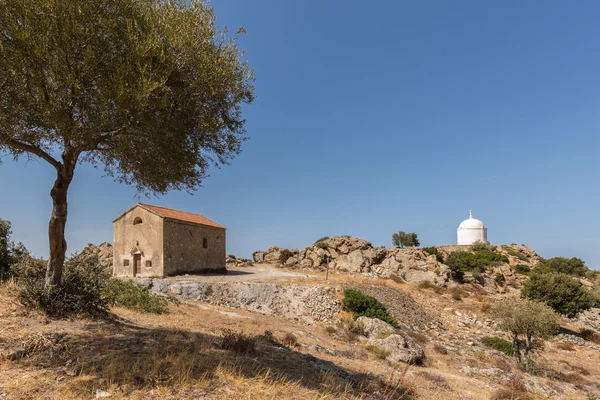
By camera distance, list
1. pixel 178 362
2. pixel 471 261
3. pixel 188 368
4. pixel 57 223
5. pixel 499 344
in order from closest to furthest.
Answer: pixel 188 368 < pixel 178 362 < pixel 57 223 < pixel 499 344 < pixel 471 261

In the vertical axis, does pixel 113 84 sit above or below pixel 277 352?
above

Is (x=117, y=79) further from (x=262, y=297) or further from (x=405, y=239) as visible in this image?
(x=405, y=239)

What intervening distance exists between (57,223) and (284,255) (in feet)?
152

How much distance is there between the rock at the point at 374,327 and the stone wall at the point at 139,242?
1960 cm

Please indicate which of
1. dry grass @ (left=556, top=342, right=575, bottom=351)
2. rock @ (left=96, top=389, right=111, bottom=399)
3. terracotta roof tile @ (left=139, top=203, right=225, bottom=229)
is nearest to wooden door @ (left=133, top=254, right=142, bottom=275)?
terracotta roof tile @ (left=139, top=203, right=225, bottom=229)

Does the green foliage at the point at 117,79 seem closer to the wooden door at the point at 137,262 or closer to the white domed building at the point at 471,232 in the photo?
the wooden door at the point at 137,262

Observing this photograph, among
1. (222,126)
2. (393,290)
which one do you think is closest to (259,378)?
(222,126)

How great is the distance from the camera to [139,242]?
1316 inches

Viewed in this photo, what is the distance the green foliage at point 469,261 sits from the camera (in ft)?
157

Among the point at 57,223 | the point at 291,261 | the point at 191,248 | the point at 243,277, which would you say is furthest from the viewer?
the point at 291,261

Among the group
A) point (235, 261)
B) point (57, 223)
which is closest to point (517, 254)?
point (235, 261)

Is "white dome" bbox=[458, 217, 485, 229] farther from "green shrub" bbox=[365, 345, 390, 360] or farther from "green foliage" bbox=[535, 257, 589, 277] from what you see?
"green shrub" bbox=[365, 345, 390, 360]

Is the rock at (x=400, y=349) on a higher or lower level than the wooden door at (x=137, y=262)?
lower

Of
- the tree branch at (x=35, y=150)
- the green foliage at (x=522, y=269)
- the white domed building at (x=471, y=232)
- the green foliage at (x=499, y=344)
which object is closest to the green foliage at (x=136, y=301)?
the tree branch at (x=35, y=150)
